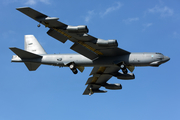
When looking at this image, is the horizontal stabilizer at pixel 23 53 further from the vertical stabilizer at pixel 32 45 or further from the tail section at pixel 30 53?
the vertical stabilizer at pixel 32 45

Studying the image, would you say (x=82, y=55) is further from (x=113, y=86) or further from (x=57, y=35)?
(x=113, y=86)

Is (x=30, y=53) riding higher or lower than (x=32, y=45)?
lower

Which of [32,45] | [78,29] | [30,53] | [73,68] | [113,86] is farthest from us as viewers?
[113,86]

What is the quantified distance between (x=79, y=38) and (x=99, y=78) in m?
11.3

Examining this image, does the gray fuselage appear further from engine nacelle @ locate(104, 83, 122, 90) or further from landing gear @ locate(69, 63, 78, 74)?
engine nacelle @ locate(104, 83, 122, 90)

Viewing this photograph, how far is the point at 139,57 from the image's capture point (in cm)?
4047

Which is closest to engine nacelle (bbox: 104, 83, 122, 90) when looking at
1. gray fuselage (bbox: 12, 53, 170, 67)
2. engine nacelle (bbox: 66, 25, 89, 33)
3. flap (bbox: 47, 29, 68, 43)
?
gray fuselage (bbox: 12, 53, 170, 67)

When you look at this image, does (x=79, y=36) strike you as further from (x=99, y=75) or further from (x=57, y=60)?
(x=99, y=75)

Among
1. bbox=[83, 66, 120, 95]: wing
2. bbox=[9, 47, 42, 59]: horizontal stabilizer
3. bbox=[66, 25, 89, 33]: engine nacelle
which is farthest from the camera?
bbox=[83, 66, 120, 95]: wing

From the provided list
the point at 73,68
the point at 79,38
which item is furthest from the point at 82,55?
the point at 79,38

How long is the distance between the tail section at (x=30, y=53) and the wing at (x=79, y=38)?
5.81 metres

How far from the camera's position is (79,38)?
38.2 metres

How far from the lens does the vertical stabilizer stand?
4522cm

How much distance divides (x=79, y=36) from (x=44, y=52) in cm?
933
